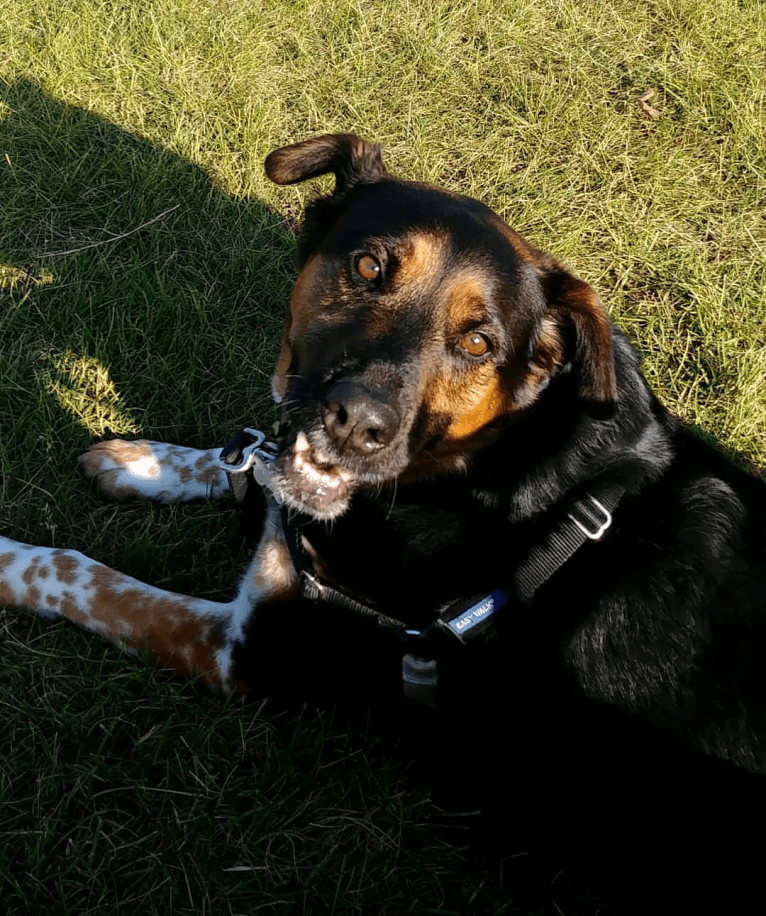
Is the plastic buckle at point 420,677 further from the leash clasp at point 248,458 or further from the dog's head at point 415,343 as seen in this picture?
the leash clasp at point 248,458

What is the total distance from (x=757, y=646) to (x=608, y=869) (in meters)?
0.81

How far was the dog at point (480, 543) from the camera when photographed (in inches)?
88.7

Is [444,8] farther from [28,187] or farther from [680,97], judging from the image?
[28,187]

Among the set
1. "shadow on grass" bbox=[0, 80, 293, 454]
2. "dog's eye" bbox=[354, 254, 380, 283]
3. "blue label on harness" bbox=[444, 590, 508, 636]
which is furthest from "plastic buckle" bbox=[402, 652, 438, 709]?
"shadow on grass" bbox=[0, 80, 293, 454]

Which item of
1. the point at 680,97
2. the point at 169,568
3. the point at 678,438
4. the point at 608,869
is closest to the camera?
the point at 608,869

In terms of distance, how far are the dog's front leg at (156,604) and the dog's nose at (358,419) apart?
718mm

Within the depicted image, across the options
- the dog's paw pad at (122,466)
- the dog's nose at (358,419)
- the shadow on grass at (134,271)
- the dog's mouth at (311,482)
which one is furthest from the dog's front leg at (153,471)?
the dog's nose at (358,419)

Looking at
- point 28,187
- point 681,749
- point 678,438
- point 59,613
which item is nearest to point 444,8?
point 28,187

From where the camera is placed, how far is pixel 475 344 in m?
2.63

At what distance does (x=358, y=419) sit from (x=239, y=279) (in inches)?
92.9

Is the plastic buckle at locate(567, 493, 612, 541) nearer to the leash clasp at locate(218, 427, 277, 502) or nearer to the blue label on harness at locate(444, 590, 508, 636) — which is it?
the blue label on harness at locate(444, 590, 508, 636)

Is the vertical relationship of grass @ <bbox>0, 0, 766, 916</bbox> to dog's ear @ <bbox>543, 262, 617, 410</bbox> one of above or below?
below

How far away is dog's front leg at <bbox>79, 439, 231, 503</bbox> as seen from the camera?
11.4 feet

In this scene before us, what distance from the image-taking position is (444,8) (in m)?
5.55
